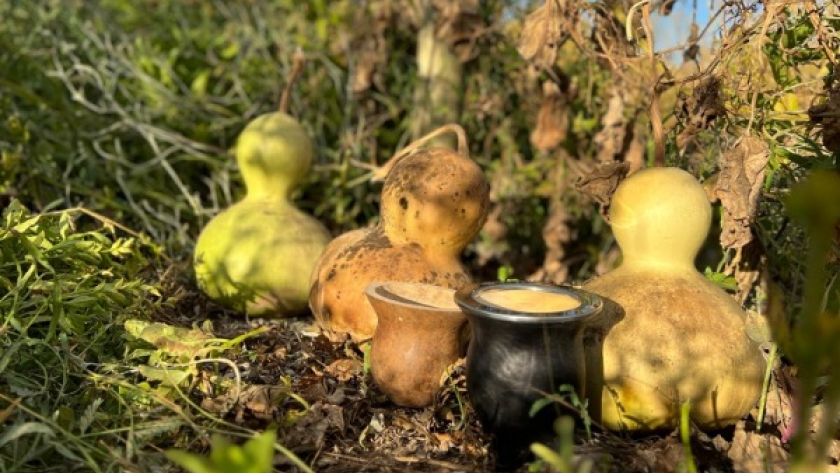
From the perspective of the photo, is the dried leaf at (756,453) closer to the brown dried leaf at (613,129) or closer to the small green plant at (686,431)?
the small green plant at (686,431)

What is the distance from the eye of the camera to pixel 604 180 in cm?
194

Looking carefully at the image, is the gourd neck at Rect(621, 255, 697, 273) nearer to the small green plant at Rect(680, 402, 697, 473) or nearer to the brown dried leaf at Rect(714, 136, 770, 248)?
the brown dried leaf at Rect(714, 136, 770, 248)

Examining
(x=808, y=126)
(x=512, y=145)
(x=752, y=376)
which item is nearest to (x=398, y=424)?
(x=752, y=376)

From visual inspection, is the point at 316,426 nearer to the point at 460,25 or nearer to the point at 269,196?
the point at 269,196

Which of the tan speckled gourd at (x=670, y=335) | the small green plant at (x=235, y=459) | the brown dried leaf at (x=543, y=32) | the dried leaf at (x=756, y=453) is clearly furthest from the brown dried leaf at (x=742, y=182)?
the small green plant at (x=235, y=459)

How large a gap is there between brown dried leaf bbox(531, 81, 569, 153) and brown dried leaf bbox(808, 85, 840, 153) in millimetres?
1245

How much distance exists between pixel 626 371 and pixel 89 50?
296cm

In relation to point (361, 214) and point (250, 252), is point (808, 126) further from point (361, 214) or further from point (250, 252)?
point (361, 214)

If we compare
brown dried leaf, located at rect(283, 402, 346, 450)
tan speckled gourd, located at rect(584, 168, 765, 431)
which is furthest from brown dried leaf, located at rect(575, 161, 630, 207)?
brown dried leaf, located at rect(283, 402, 346, 450)

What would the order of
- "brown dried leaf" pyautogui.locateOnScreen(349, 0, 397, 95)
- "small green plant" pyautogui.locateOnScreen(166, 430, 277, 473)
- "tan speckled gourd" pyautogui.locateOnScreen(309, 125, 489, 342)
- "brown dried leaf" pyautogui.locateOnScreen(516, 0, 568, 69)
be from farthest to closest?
"brown dried leaf" pyautogui.locateOnScreen(349, 0, 397, 95), "brown dried leaf" pyautogui.locateOnScreen(516, 0, 568, 69), "tan speckled gourd" pyautogui.locateOnScreen(309, 125, 489, 342), "small green plant" pyautogui.locateOnScreen(166, 430, 277, 473)

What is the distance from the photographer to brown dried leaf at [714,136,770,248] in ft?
5.86

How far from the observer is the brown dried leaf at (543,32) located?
2.32 metres

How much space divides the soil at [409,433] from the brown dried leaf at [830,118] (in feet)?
1.72

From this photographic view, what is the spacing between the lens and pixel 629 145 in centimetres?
280
